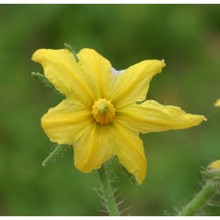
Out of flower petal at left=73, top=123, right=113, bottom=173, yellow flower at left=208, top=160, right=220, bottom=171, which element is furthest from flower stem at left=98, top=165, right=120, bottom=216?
yellow flower at left=208, top=160, right=220, bottom=171

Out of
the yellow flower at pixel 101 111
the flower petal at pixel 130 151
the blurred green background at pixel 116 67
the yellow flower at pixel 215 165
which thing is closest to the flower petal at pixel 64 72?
the yellow flower at pixel 101 111

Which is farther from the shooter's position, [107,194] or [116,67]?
[116,67]

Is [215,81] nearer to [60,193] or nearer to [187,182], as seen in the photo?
[187,182]

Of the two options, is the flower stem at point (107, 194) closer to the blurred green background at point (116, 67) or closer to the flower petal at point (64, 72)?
the flower petal at point (64, 72)

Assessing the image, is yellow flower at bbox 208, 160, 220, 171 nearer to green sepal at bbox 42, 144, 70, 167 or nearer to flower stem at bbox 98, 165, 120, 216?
flower stem at bbox 98, 165, 120, 216

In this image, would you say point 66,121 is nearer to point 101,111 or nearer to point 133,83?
point 101,111

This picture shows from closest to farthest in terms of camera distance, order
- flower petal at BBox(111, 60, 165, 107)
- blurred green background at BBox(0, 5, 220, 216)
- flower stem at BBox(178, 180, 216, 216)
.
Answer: flower petal at BBox(111, 60, 165, 107)
flower stem at BBox(178, 180, 216, 216)
blurred green background at BBox(0, 5, 220, 216)

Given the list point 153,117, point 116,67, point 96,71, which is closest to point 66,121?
point 96,71
